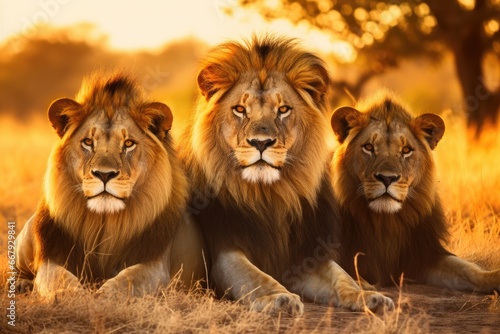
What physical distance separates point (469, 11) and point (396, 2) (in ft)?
6.56

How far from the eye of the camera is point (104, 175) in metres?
5.05

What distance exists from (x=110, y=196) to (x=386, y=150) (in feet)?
6.41

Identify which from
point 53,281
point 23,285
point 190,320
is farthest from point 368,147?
point 23,285

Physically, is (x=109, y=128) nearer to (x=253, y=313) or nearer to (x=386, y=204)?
(x=253, y=313)

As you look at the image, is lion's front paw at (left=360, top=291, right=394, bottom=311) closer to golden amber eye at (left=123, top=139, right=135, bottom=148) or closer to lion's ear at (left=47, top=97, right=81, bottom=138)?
golden amber eye at (left=123, top=139, right=135, bottom=148)

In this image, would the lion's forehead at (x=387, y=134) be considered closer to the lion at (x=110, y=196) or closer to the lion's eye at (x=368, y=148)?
the lion's eye at (x=368, y=148)

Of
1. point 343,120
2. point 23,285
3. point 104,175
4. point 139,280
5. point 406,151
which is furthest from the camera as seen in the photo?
point 343,120

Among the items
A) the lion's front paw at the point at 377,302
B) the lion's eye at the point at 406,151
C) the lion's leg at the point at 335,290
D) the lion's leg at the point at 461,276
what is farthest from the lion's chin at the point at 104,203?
the lion's leg at the point at 461,276

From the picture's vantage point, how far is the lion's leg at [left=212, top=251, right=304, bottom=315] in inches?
195

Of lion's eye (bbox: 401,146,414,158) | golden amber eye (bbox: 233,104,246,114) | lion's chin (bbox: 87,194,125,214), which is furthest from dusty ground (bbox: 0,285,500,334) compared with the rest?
lion's eye (bbox: 401,146,414,158)

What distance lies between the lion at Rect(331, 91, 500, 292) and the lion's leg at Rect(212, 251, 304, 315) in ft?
3.32

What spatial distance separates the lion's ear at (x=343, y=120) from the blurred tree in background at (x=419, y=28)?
8.88m

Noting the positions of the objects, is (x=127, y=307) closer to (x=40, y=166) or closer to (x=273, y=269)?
(x=273, y=269)

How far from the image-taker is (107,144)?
5152 mm
